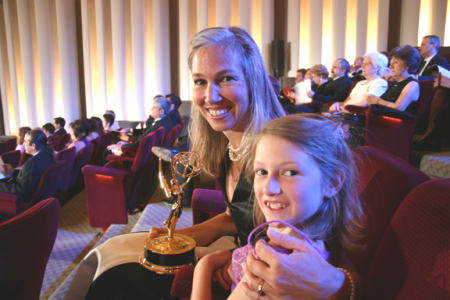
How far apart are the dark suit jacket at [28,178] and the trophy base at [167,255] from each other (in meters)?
2.51

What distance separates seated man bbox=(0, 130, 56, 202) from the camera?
9.95ft

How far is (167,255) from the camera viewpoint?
960mm

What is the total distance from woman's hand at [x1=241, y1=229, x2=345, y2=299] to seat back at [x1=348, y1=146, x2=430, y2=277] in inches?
8.3

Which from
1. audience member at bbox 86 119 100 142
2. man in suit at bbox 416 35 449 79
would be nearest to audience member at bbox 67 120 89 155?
audience member at bbox 86 119 100 142

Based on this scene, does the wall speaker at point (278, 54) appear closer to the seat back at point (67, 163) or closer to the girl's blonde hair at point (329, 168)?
the seat back at point (67, 163)

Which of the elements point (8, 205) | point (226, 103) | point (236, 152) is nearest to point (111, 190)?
point (8, 205)

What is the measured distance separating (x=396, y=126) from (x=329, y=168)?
7.02 feet

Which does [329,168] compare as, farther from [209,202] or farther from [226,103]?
[209,202]

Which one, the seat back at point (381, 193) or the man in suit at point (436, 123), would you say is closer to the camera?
the seat back at point (381, 193)

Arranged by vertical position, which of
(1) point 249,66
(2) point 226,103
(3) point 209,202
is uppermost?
(1) point 249,66

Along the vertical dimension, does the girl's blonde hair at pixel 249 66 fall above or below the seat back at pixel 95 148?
above

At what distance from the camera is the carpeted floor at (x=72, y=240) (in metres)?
2.15

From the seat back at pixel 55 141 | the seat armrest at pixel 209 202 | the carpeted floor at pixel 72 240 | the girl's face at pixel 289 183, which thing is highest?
the girl's face at pixel 289 183

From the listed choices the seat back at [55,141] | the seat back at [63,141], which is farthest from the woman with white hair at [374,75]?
the seat back at [63,141]
